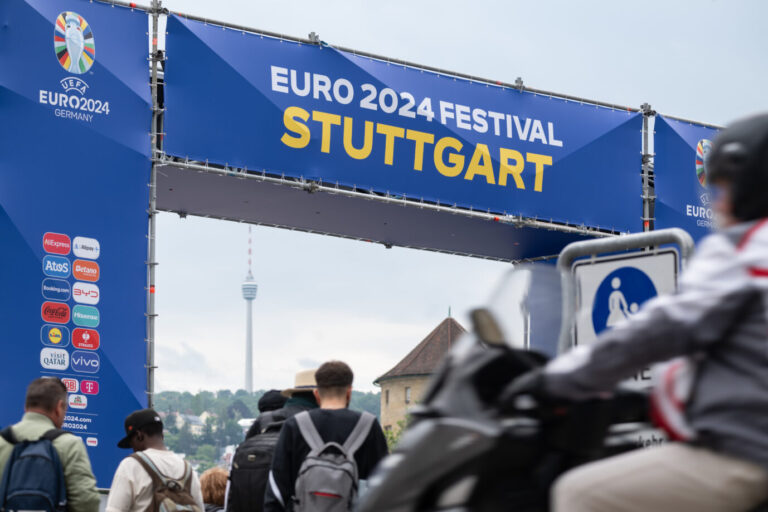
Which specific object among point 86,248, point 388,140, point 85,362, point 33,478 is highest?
point 388,140

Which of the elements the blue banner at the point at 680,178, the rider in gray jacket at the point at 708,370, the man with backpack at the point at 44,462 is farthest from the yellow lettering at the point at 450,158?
the rider in gray jacket at the point at 708,370

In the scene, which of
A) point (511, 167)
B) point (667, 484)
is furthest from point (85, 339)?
point (667, 484)

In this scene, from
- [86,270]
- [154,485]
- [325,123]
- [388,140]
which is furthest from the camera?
[388,140]

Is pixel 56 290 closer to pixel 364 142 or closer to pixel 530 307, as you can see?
pixel 364 142

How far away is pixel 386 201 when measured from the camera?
17.4m

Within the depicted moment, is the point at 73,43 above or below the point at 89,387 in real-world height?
above

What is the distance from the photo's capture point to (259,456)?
7.16 metres

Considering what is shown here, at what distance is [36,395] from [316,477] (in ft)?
5.58

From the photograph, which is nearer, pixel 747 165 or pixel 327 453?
pixel 747 165

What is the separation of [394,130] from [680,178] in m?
5.97

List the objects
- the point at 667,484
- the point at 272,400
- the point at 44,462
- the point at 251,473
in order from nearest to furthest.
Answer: the point at 667,484 → the point at 44,462 → the point at 251,473 → the point at 272,400

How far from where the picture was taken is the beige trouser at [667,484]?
7.41 feet

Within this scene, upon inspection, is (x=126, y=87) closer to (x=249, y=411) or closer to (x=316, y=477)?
(x=316, y=477)

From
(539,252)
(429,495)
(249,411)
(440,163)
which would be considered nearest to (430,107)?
(440,163)
